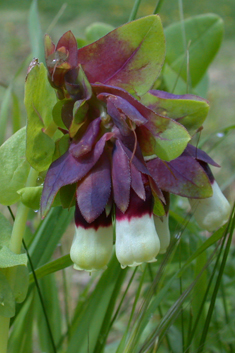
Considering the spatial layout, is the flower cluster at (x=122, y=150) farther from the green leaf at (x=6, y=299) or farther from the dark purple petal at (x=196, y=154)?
the green leaf at (x=6, y=299)

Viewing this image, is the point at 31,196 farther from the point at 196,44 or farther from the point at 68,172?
the point at 196,44

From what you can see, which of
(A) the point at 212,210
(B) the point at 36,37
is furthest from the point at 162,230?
(B) the point at 36,37

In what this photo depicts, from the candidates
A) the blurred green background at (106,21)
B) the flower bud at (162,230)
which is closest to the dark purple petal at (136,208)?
the flower bud at (162,230)

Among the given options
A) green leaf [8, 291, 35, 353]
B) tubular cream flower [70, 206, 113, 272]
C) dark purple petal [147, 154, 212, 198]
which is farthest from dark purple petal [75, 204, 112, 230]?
green leaf [8, 291, 35, 353]

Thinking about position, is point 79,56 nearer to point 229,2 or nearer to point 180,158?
point 180,158

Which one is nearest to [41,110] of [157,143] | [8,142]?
[8,142]

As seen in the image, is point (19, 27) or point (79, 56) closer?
point (79, 56)
